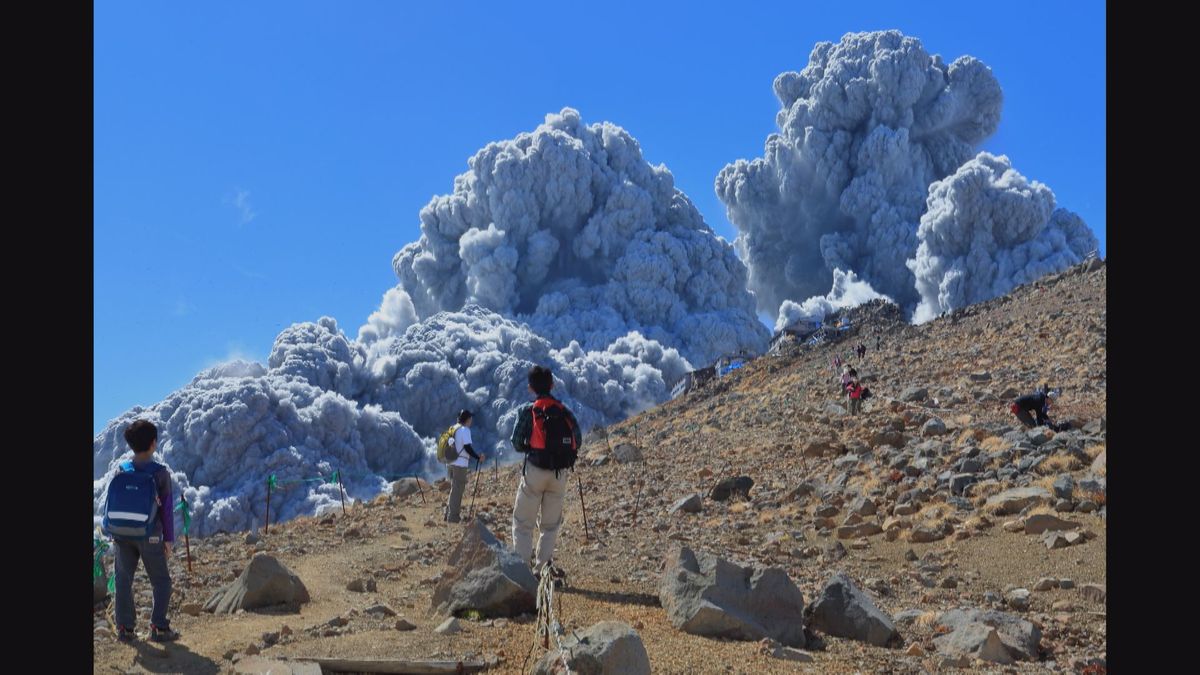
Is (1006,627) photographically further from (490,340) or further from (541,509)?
(490,340)

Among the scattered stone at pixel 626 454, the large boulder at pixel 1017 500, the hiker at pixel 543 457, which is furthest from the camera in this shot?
the scattered stone at pixel 626 454

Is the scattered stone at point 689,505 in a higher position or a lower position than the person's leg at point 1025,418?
lower

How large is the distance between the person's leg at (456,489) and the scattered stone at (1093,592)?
741 cm

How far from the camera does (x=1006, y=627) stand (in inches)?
230

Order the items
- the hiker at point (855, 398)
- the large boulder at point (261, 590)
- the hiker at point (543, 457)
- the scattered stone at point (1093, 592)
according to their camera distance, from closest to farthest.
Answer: the scattered stone at point (1093, 592) → the large boulder at point (261, 590) → the hiker at point (543, 457) → the hiker at point (855, 398)

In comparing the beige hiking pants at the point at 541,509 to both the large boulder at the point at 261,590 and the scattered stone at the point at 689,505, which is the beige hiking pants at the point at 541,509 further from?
the scattered stone at the point at 689,505

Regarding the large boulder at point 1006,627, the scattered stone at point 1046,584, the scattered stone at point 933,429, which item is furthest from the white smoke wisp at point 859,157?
the large boulder at point 1006,627

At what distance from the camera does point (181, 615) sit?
23.1 feet

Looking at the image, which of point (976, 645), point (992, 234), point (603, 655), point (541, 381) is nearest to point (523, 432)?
point (541, 381)

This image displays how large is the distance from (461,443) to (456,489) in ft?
3.35

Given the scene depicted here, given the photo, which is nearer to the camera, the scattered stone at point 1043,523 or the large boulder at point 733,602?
the large boulder at point 733,602

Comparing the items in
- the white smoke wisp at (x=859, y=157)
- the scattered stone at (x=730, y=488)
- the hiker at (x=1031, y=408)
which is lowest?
the scattered stone at (x=730, y=488)

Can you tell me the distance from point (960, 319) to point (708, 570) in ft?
83.2

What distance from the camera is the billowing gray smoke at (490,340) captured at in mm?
52688
